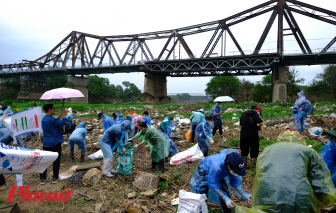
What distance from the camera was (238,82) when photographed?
1873 inches

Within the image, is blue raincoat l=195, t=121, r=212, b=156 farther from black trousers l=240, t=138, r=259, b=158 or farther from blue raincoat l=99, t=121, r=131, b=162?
blue raincoat l=99, t=121, r=131, b=162

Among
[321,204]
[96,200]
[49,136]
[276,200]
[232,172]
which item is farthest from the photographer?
[49,136]

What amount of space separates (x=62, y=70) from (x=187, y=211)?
42.8 meters

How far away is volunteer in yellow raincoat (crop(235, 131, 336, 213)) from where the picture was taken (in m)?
1.97

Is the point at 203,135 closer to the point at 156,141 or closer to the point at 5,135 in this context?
the point at 156,141

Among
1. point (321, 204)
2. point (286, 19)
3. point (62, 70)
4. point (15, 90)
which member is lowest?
point (321, 204)

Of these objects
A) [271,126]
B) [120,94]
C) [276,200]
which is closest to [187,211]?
[276,200]

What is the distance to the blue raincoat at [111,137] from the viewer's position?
469cm

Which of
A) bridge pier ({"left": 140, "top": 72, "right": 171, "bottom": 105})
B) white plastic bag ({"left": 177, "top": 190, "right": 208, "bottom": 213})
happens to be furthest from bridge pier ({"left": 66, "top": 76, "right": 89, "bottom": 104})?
white plastic bag ({"left": 177, "top": 190, "right": 208, "bottom": 213})

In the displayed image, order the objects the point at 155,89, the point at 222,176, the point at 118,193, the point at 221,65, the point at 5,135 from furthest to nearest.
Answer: the point at 155,89
the point at 221,65
the point at 5,135
the point at 118,193
the point at 222,176

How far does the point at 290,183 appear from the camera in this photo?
1.98 metres

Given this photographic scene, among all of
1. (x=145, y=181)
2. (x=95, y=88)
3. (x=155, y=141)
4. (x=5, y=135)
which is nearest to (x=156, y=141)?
(x=155, y=141)

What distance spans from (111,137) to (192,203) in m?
2.88

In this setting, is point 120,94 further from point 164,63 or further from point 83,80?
point 164,63
